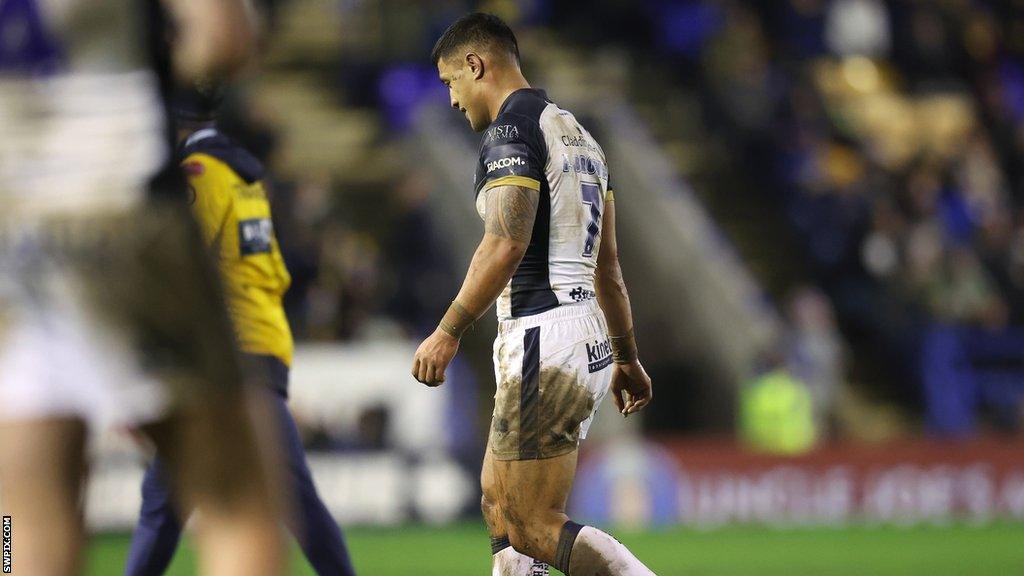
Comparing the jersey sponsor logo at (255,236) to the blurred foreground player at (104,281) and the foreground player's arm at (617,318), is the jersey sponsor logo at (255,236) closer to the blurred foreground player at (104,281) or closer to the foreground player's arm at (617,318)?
the foreground player's arm at (617,318)

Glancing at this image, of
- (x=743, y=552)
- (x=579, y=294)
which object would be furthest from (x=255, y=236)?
(x=743, y=552)

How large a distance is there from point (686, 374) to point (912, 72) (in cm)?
761

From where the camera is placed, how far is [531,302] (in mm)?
6273

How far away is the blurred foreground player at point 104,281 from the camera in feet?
10.2

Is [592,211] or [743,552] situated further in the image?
[743,552]

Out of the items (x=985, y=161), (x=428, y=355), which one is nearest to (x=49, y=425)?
(x=428, y=355)

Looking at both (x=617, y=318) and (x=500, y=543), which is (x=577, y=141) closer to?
(x=617, y=318)

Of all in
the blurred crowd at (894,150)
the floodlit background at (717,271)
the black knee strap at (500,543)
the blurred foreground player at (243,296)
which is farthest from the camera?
the blurred crowd at (894,150)

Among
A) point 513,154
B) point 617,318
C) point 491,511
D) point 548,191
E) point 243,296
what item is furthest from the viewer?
point 243,296

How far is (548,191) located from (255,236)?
59.5 inches

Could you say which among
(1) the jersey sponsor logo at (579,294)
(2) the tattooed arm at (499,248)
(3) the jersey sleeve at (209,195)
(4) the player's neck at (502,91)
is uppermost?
(4) the player's neck at (502,91)

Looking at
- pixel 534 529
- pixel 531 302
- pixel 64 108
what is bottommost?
pixel 534 529

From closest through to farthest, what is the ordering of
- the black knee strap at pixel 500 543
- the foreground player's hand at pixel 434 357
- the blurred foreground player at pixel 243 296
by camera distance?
the foreground player's hand at pixel 434 357 → the black knee strap at pixel 500 543 → the blurred foreground player at pixel 243 296

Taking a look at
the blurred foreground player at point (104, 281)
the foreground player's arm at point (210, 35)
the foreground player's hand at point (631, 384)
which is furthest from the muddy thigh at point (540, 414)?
the foreground player's arm at point (210, 35)
